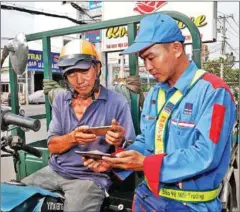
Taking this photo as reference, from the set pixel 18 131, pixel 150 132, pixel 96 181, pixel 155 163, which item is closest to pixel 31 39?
pixel 18 131

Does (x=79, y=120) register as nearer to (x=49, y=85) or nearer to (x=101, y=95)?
(x=101, y=95)

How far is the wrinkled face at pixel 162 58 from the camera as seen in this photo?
1.40m

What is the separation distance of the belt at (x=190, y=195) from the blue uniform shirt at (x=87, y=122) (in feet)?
1.74

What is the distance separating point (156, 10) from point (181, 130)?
607 cm

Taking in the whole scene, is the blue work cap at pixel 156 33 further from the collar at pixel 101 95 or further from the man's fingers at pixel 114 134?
the collar at pixel 101 95

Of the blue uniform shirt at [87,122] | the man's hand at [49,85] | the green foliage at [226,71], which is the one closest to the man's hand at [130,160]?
the blue uniform shirt at [87,122]

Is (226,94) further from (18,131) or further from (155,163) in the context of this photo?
(18,131)

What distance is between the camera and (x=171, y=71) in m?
1.45

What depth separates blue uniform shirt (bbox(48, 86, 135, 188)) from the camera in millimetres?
1923

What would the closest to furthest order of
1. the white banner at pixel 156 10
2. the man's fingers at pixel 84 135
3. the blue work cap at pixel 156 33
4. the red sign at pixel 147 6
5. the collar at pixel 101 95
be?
the blue work cap at pixel 156 33 → the man's fingers at pixel 84 135 → the collar at pixel 101 95 → the white banner at pixel 156 10 → the red sign at pixel 147 6

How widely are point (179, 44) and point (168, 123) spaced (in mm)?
355

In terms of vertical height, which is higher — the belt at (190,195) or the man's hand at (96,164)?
the man's hand at (96,164)

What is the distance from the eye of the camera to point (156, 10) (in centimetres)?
700

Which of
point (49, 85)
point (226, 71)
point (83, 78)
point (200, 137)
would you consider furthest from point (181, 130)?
point (226, 71)
